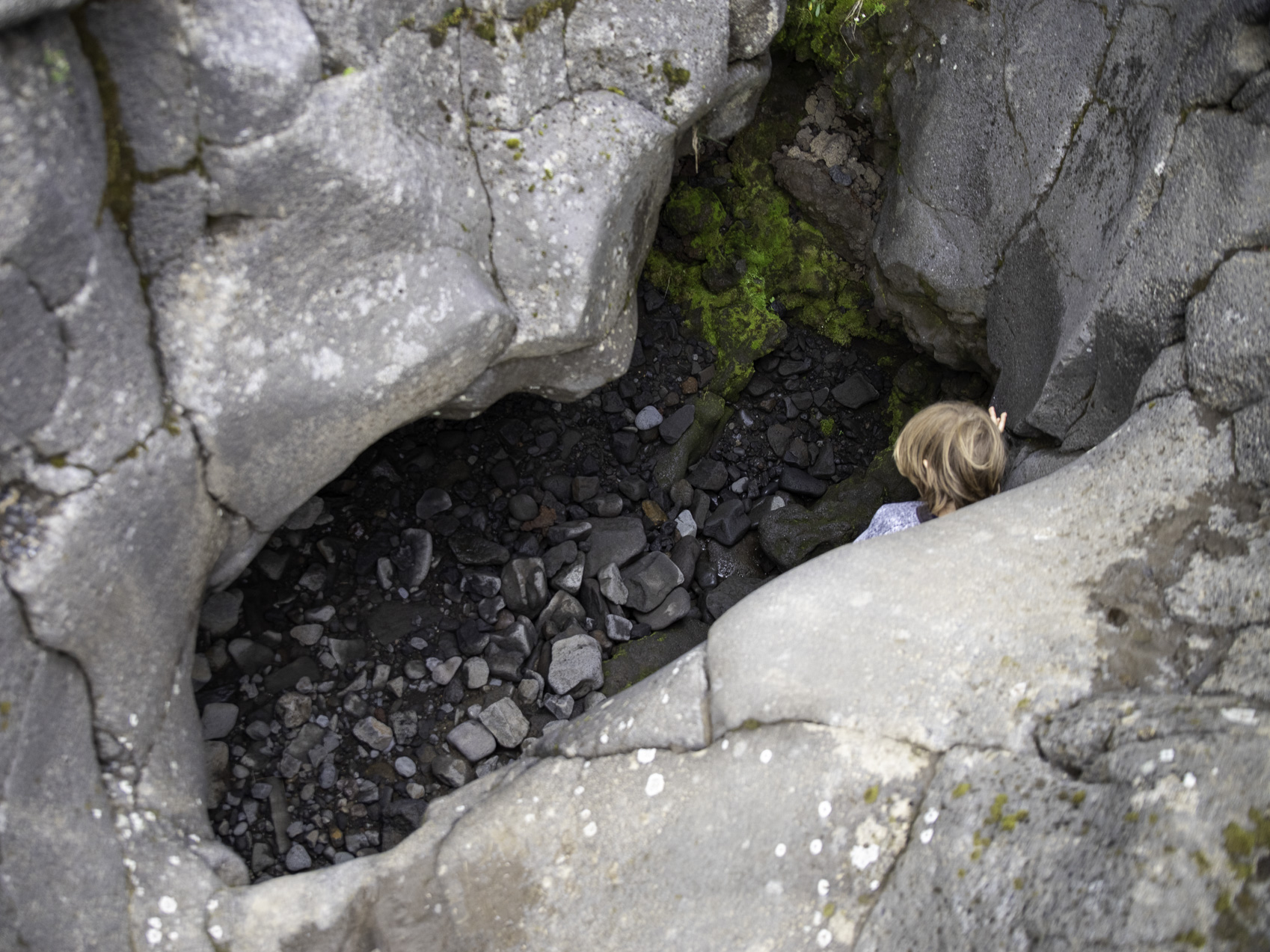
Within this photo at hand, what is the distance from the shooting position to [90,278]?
62.9 inches

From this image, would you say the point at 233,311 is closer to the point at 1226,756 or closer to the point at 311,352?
the point at 311,352

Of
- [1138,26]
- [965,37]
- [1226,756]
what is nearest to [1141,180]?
[1138,26]

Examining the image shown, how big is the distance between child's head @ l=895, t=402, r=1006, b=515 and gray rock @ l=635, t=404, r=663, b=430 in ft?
4.14

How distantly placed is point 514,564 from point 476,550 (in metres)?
0.14

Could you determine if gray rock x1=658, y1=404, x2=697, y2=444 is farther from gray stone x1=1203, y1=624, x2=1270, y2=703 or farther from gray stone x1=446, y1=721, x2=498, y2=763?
gray stone x1=1203, y1=624, x2=1270, y2=703

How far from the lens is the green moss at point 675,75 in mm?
2324

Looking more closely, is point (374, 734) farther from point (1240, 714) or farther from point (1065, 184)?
point (1065, 184)

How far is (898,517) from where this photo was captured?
2.43 meters

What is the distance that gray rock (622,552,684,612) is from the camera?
3.10m

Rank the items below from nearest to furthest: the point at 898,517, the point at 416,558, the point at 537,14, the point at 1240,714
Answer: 1. the point at 1240,714
2. the point at 537,14
3. the point at 898,517
4. the point at 416,558

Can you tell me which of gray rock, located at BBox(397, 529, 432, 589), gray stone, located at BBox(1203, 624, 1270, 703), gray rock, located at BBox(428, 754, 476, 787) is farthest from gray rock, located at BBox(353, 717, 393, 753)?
gray stone, located at BBox(1203, 624, 1270, 703)

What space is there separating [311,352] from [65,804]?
0.99m

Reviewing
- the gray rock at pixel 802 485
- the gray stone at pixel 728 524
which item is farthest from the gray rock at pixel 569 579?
the gray rock at pixel 802 485

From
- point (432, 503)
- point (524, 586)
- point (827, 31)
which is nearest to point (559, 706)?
point (524, 586)
